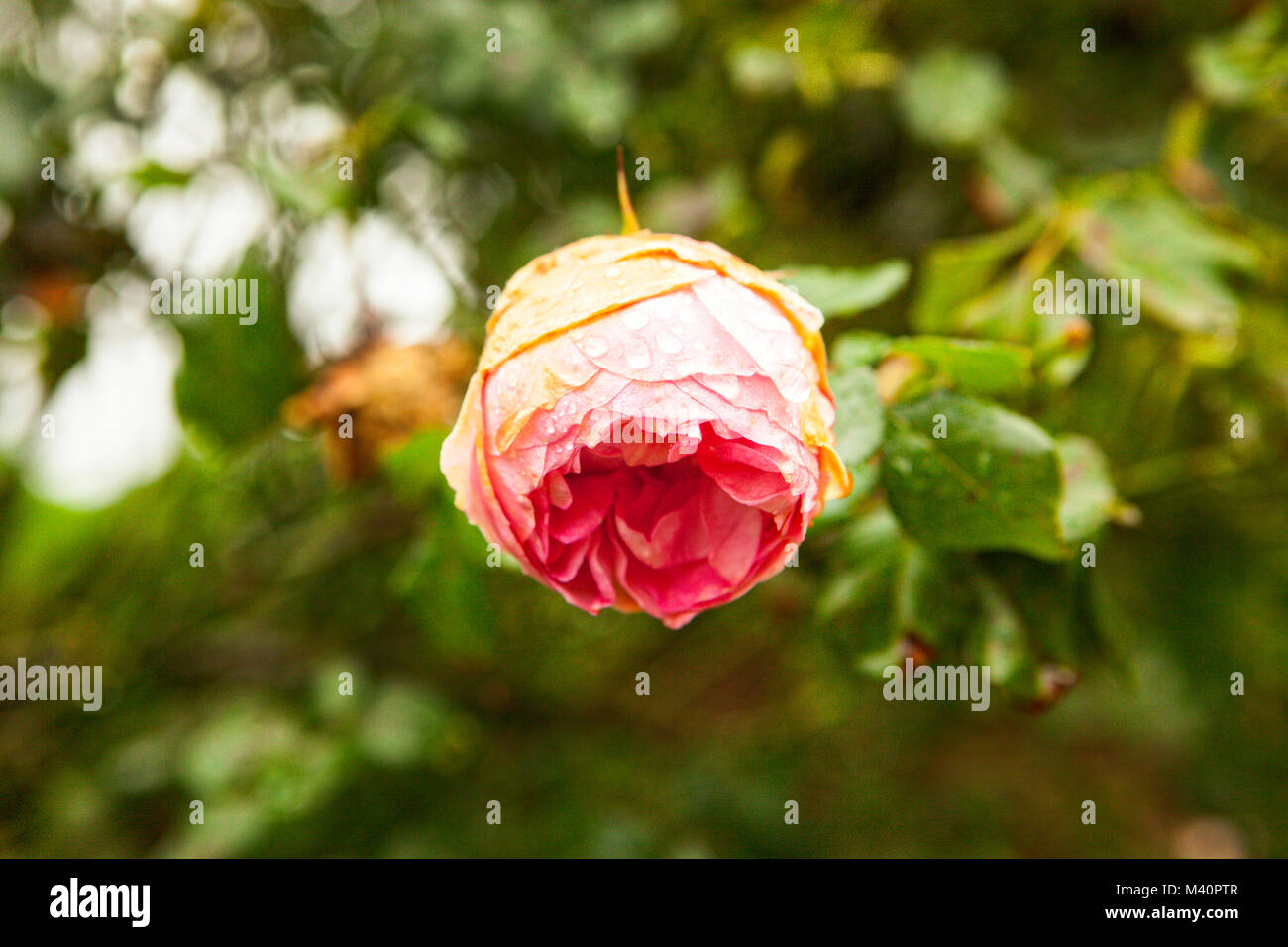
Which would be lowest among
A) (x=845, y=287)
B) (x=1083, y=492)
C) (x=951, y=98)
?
(x=1083, y=492)

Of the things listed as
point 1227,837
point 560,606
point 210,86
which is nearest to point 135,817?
point 560,606

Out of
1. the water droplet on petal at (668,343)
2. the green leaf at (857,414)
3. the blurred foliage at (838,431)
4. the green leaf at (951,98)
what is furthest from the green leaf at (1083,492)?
the green leaf at (951,98)

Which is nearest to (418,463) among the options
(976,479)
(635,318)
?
(635,318)

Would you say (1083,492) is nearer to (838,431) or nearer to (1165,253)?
(838,431)

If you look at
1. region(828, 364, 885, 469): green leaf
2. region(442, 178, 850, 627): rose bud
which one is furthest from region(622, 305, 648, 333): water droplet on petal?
A: region(828, 364, 885, 469): green leaf

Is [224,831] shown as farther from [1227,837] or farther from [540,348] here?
[1227,837]

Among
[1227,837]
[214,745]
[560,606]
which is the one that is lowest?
[1227,837]
